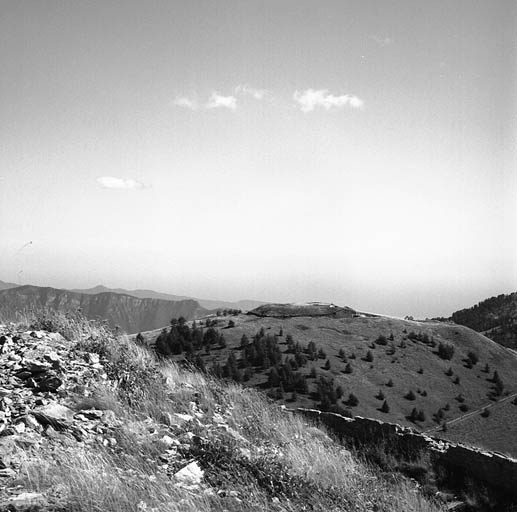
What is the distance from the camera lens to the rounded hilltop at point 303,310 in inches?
2021

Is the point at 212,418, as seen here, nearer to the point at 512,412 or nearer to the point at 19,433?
the point at 19,433

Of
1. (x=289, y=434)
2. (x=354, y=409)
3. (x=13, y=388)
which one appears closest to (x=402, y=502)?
(x=289, y=434)

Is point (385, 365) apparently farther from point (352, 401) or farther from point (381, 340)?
point (352, 401)

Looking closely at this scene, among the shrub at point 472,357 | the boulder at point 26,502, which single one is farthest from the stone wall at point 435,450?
the shrub at point 472,357

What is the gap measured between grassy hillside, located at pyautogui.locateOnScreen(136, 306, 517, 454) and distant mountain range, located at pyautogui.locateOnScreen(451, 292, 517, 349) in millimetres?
34685

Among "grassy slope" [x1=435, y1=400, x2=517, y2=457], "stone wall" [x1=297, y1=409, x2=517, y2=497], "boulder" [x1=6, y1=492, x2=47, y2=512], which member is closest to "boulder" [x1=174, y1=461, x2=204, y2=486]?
"boulder" [x1=6, y1=492, x2=47, y2=512]

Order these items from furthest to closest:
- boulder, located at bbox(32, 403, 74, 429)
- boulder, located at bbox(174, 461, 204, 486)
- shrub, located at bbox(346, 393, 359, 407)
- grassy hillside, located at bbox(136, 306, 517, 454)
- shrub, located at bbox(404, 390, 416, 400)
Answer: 1. shrub, located at bbox(404, 390, 416, 400)
2. grassy hillside, located at bbox(136, 306, 517, 454)
3. shrub, located at bbox(346, 393, 359, 407)
4. boulder, located at bbox(32, 403, 74, 429)
5. boulder, located at bbox(174, 461, 204, 486)

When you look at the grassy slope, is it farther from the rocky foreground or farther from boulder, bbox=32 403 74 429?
boulder, bbox=32 403 74 429

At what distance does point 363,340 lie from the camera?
44.2 m

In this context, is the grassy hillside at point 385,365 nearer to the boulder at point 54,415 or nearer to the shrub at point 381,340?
the shrub at point 381,340

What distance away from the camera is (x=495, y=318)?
336ft

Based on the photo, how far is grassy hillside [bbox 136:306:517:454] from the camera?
32062 mm

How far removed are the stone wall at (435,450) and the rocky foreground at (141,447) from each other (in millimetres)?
1308

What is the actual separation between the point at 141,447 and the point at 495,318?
114m
